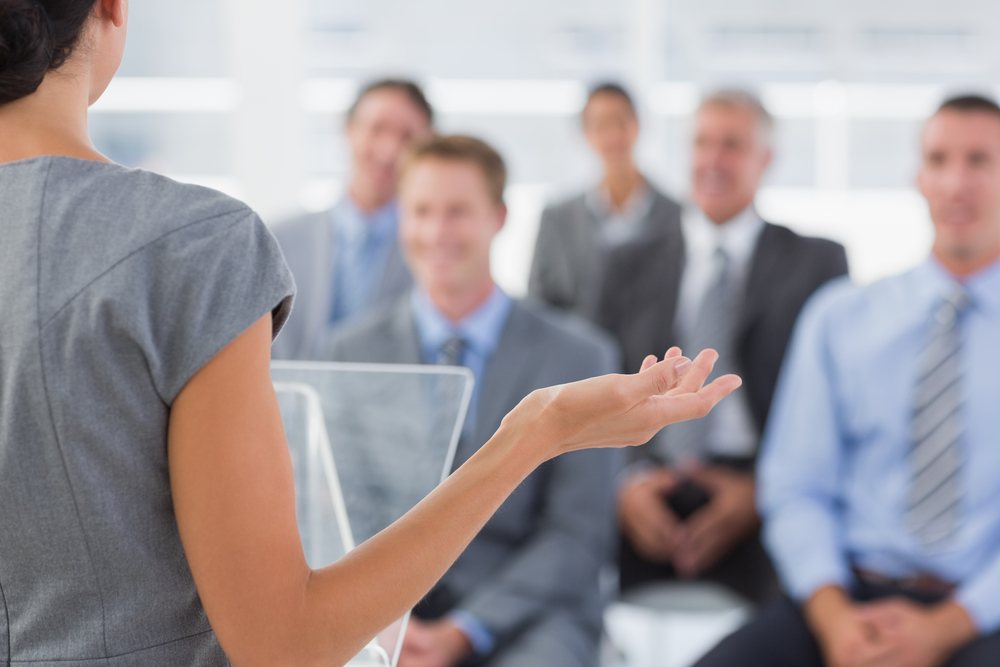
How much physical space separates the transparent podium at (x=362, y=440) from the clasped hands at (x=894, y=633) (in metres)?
1.22

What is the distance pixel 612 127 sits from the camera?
11.4ft

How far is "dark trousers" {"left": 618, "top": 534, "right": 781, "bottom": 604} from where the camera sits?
90.0 inches

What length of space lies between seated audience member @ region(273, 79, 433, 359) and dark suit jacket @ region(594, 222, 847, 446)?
645 mm

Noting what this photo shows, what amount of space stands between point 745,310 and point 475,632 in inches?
A: 47.7

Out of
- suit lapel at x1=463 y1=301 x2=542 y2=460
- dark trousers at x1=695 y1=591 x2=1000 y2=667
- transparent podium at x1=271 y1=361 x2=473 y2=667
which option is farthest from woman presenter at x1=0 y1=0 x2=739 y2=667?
dark trousers at x1=695 y1=591 x2=1000 y2=667

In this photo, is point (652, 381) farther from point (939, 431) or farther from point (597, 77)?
point (597, 77)

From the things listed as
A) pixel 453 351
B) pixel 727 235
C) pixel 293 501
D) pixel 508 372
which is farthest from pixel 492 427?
pixel 727 235

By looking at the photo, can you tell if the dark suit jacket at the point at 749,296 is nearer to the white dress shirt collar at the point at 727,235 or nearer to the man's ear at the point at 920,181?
the white dress shirt collar at the point at 727,235

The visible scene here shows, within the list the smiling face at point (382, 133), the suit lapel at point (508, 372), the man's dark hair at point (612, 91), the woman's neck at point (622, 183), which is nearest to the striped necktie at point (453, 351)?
the suit lapel at point (508, 372)

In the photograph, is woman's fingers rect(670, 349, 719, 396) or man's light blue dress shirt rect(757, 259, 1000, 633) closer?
woman's fingers rect(670, 349, 719, 396)

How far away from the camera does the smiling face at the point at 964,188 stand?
6.51 ft

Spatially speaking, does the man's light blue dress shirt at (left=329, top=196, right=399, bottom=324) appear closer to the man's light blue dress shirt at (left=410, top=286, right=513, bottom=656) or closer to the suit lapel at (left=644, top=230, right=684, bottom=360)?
the man's light blue dress shirt at (left=410, top=286, right=513, bottom=656)

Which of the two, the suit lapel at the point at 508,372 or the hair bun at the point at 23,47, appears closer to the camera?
the hair bun at the point at 23,47

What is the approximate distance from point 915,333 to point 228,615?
5.94ft
